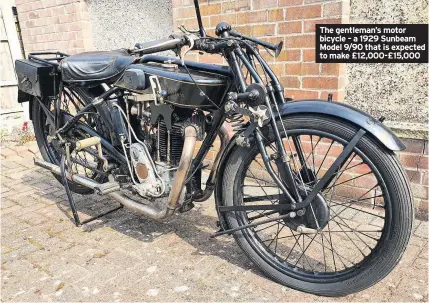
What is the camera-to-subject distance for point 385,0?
9.59ft

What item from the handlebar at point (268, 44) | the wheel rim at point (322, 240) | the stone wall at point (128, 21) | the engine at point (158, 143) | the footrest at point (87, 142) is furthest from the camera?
the stone wall at point (128, 21)

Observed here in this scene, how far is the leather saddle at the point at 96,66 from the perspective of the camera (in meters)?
2.62

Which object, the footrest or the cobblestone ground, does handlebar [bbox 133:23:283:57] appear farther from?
the cobblestone ground

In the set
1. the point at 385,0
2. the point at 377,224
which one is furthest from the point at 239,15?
the point at 377,224

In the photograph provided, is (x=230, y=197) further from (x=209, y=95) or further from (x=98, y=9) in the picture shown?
(x=98, y=9)

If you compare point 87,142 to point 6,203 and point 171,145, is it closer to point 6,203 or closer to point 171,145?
point 171,145

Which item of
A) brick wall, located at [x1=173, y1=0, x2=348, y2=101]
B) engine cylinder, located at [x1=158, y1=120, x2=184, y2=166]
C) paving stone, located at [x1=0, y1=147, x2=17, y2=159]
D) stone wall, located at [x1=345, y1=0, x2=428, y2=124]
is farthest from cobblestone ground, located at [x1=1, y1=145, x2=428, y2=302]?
paving stone, located at [x1=0, y1=147, x2=17, y2=159]

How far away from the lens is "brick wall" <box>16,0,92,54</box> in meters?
5.18

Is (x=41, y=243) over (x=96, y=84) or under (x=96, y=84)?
under

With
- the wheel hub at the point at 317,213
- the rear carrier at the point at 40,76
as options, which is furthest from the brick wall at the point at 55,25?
the wheel hub at the point at 317,213

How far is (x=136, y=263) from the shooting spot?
2.63 metres

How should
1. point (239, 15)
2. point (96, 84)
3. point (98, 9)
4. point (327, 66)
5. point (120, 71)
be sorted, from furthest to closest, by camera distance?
point (98, 9) → point (239, 15) → point (327, 66) → point (96, 84) → point (120, 71)

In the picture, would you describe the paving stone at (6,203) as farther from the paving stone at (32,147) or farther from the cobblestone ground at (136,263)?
the paving stone at (32,147)

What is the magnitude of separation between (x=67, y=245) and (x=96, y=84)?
1162 millimetres
